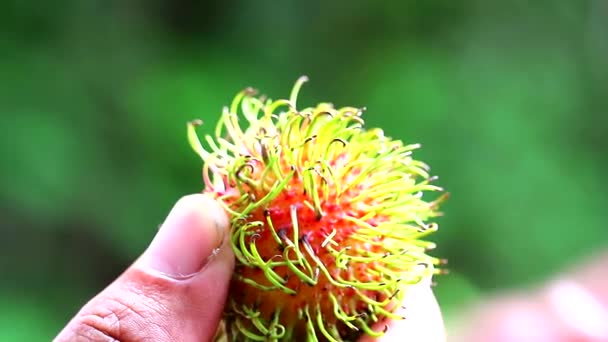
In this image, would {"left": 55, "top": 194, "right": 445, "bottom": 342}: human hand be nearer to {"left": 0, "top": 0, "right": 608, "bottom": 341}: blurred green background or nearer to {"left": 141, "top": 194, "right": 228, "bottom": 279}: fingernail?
{"left": 141, "top": 194, "right": 228, "bottom": 279}: fingernail

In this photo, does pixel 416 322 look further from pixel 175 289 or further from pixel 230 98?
pixel 230 98

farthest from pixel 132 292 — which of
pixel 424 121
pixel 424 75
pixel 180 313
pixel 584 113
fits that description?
pixel 584 113

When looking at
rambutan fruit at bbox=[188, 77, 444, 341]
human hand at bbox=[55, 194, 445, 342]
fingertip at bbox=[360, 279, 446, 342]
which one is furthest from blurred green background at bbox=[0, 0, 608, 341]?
human hand at bbox=[55, 194, 445, 342]

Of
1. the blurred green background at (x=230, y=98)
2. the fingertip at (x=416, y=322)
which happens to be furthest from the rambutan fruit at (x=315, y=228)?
the blurred green background at (x=230, y=98)

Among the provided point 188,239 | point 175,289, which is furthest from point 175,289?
point 188,239

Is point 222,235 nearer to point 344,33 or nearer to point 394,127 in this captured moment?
point 394,127

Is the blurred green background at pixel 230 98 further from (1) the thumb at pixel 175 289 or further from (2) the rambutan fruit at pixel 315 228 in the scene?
(1) the thumb at pixel 175 289

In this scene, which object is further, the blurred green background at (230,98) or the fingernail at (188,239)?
the blurred green background at (230,98)
